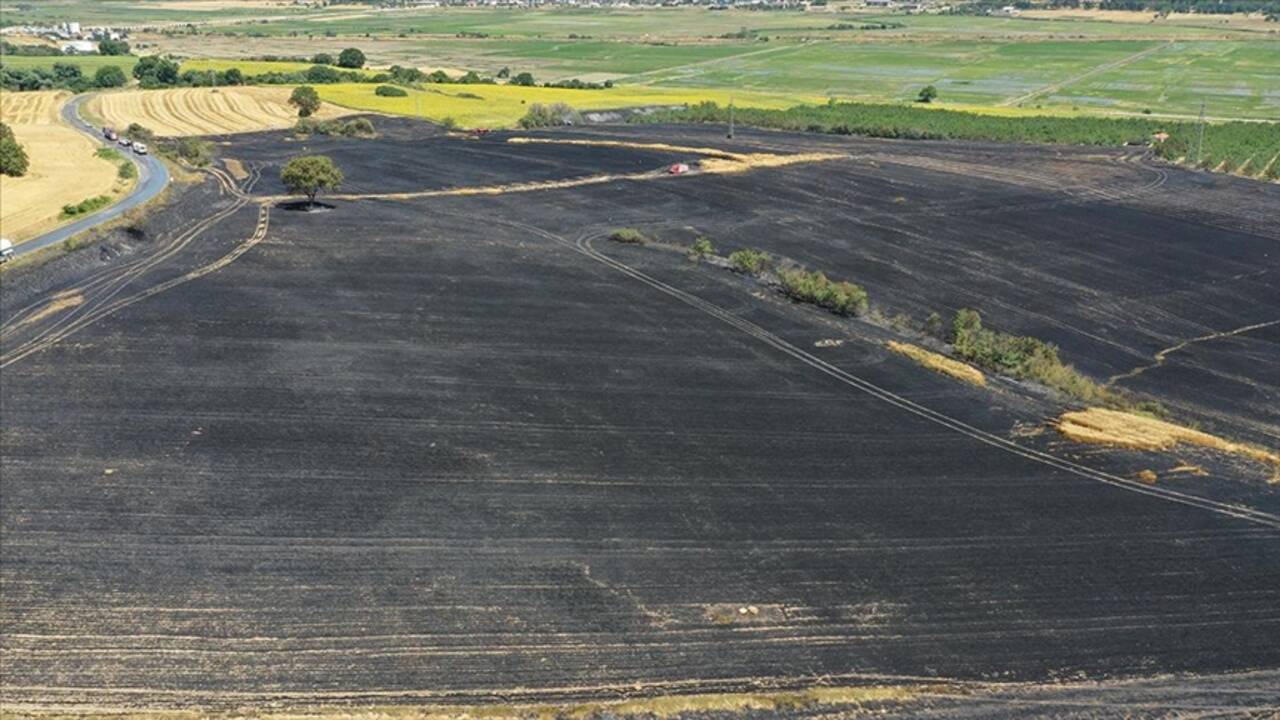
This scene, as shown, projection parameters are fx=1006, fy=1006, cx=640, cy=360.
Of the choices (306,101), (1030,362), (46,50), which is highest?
(46,50)

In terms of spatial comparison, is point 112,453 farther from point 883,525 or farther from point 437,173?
point 437,173

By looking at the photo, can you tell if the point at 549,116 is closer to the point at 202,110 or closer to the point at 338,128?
the point at 338,128

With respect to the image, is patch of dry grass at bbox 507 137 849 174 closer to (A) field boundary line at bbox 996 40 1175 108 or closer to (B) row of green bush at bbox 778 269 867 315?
(B) row of green bush at bbox 778 269 867 315

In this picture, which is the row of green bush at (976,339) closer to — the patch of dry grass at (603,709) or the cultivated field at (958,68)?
the patch of dry grass at (603,709)

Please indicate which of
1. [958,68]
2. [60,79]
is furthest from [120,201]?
[958,68]

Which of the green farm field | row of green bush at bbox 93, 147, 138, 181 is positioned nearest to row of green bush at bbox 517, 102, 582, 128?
the green farm field

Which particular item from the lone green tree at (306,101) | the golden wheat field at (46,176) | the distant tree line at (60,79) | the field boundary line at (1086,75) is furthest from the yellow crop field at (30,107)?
the field boundary line at (1086,75)

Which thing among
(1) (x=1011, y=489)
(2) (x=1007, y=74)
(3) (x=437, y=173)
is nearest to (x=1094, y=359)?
(1) (x=1011, y=489)
